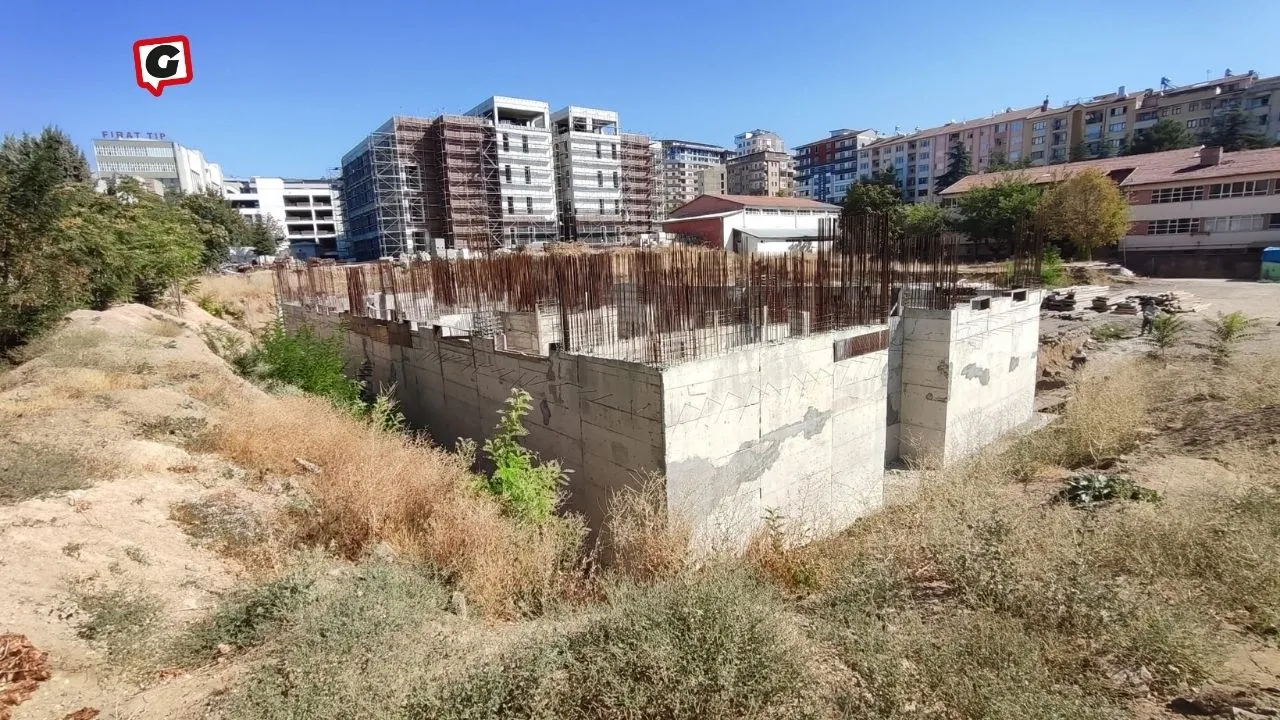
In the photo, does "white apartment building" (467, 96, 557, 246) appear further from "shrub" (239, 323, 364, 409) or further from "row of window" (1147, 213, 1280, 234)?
"row of window" (1147, 213, 1280, 234)

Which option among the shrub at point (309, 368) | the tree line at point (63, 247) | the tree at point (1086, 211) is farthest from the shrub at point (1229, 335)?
the tree line at point (63, 247)

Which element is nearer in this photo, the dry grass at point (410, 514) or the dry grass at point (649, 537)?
the dry grass at point (410, 514)

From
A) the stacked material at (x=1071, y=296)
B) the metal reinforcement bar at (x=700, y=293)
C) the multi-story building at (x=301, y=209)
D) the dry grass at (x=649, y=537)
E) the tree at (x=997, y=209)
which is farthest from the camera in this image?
the multi-story building at (x=301, y=209)

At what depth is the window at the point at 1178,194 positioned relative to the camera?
3247 centimetres

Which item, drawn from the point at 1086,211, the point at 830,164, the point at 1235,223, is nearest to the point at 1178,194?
the point at 1235,223

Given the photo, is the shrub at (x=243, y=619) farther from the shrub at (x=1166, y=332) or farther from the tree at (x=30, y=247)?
the shrub at (x=1166, y=332)

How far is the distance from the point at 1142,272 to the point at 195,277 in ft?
151

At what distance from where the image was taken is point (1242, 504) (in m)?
4.48

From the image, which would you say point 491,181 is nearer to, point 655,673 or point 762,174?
point 655,673

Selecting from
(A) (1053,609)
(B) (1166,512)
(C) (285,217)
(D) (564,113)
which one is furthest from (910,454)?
(C) (285,217)

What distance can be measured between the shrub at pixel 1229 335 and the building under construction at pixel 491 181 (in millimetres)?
36842

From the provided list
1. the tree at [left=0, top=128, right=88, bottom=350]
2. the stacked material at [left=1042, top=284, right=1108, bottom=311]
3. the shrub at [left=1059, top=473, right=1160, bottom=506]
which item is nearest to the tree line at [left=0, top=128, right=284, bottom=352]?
the tree at [left=0, top=128, right=88, bottom=350]

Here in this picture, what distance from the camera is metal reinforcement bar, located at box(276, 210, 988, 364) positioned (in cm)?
735

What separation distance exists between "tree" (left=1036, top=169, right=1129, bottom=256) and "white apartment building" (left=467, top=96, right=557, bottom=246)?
34.0m
